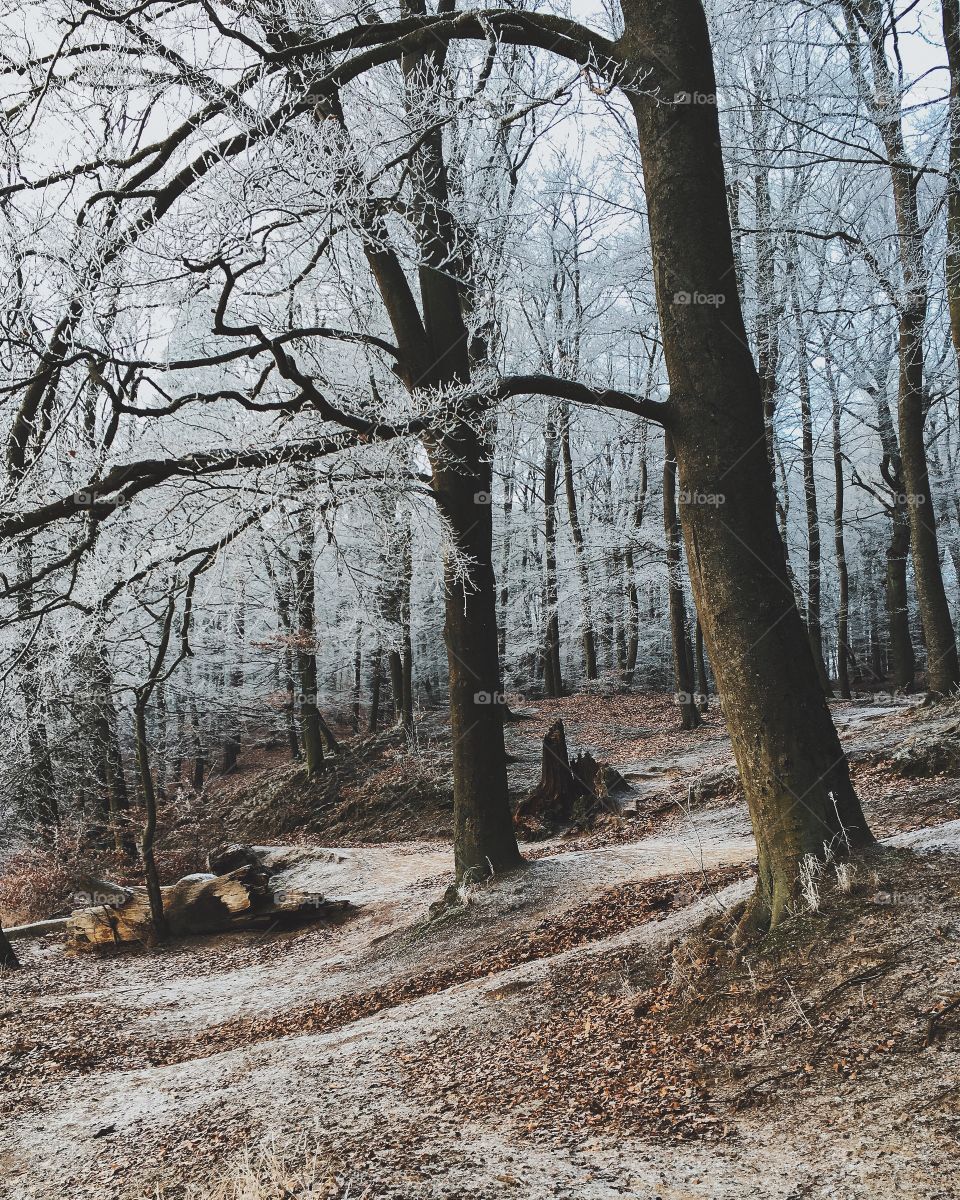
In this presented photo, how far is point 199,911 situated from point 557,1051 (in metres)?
7.04

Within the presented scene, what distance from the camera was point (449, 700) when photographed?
7.61m

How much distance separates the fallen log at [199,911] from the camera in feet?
30.2

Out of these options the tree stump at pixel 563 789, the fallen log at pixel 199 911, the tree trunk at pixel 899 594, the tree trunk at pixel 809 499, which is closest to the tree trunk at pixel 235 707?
the fallen log at pixel 199 911

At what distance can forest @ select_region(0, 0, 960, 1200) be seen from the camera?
10.1ft

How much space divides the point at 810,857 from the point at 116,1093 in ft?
14.0

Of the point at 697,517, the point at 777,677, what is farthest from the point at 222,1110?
the point at 697,517

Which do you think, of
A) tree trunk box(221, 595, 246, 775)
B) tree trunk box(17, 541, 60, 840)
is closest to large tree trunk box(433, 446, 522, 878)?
tree trunk box(17, 541, 60, 840)

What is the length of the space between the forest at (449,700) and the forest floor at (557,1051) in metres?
0.02

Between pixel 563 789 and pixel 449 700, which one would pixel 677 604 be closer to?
pixel 563 789

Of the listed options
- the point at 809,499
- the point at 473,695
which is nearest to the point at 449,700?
the point at 473,695

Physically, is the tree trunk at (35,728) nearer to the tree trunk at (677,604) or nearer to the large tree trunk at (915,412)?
the large tree trunk at (915,412)

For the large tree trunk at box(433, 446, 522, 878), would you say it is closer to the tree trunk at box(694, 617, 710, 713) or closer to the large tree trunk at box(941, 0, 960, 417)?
the large tree trunk at box(941, 0, 960, 417)

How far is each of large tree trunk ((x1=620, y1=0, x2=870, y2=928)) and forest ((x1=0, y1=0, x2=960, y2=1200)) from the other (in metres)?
0.02

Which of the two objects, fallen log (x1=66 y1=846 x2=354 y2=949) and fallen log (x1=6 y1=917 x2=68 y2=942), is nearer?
fallen log (x1=66 y1=846 x2=354 y2=949)
